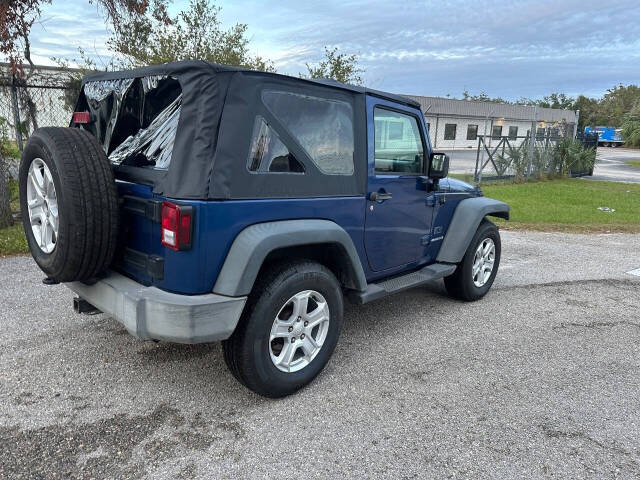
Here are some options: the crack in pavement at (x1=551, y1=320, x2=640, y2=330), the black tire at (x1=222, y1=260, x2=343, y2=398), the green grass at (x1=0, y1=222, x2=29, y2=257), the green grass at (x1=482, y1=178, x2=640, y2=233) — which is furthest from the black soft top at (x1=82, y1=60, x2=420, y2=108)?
the green grass at (x1=482, y1=178, x2=640, y2=233)

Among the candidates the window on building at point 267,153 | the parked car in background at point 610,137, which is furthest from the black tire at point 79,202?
the parked car in background at point 610,137

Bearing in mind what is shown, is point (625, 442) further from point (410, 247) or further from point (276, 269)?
point (276, 269)

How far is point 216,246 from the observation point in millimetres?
2543

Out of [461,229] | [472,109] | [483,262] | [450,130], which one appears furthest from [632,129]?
[461,229]

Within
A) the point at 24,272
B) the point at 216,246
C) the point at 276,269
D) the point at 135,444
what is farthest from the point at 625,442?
the point at 24,272

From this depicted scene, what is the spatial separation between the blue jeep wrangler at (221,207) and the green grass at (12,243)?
323cm

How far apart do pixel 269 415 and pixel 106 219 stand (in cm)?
148

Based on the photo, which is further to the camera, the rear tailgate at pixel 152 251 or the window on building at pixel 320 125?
the window on building at pixel 320 125

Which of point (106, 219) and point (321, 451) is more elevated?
point (106, 219)

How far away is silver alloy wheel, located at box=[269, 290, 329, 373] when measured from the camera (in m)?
2.95

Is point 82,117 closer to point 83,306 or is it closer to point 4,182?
point 83,306

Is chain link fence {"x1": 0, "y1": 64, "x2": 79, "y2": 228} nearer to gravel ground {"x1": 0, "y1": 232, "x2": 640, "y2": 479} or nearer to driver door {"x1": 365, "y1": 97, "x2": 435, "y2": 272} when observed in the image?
gravel ground {"x1": 0, "y1": 232, "x2": 640, "y2": 479}

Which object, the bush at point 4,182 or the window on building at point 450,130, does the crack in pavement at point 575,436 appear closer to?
the bush at point 4,182

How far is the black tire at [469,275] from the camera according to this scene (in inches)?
183
